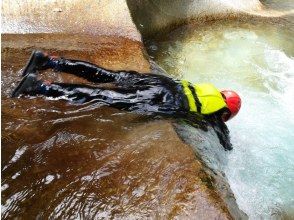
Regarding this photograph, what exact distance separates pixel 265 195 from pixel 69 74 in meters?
3.52

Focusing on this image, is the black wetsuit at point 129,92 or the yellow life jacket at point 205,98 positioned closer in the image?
the black wetsuit at point 129,92

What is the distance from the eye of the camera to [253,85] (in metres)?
8.21

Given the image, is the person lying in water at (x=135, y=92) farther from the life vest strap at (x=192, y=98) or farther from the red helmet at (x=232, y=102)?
the red helmet at (x=232, y=102)

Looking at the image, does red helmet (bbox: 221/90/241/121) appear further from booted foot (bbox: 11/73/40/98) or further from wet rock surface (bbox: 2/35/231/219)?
booted foot (bbox: 11/73/40/98)

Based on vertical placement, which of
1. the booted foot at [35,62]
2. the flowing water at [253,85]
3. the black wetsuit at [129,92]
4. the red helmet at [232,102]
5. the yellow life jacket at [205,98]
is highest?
the booted foot at [35,62]

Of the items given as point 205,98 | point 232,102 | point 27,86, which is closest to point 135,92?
point 205,98

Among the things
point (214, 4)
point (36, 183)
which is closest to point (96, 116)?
point (36, 183)

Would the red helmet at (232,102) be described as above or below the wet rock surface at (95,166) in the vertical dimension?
below

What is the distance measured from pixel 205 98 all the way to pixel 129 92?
1.11 metres

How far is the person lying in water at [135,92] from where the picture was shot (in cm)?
440

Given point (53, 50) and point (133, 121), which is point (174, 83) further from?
point (53, 50)

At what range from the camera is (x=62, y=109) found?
432 cm

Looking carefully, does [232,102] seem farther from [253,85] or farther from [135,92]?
[253,85]

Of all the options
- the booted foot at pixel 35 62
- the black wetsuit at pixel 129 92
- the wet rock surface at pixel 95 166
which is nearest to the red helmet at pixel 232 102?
the black wetsuit at pixel 129 92
